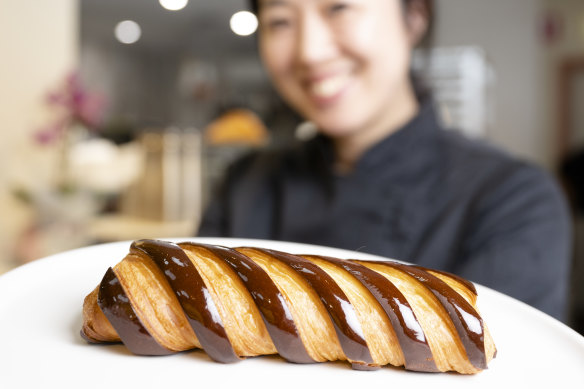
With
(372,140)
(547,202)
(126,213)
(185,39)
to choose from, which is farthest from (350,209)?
(185,39)

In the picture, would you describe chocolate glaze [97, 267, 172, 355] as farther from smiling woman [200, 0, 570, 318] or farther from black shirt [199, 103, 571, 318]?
black shirt [199, 103, 571, 318]

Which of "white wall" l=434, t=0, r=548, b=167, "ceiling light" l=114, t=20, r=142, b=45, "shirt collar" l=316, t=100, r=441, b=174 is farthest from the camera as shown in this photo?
"ceiling light" l=114, t=20, r=142, b=45

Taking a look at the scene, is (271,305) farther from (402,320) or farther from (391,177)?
(391,177)

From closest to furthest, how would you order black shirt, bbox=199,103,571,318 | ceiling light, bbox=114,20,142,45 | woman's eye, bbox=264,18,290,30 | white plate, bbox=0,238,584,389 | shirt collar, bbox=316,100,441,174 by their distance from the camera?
white plate, bbox=0,238,584,389 < black shirt, bbox=199,103,571,318 < woman's eye, bbox=264,18,290,30 < shirt collar, bbox=316,100,441,174 < ceiling light, bbox=114,20,142,45

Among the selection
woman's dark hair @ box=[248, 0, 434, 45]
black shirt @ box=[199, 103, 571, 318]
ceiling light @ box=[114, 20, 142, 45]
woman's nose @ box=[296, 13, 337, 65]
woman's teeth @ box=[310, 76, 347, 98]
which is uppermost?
ceiling light @ box=[114, 20, 142, 45]

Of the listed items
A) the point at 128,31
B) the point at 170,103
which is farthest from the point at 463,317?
the point at 170,103

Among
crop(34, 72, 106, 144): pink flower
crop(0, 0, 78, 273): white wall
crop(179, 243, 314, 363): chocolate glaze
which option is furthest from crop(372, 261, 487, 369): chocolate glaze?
crop(0, 0, 78, 273): white wall

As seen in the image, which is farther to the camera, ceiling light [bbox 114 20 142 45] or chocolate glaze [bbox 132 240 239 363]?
ceiling light [bbox 114 20 142 45]
